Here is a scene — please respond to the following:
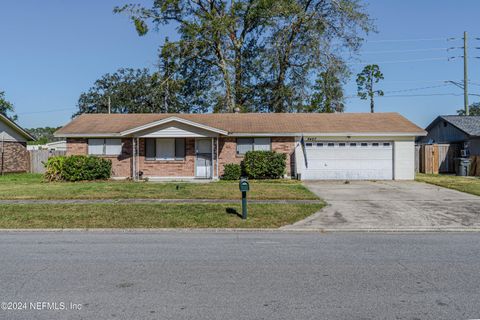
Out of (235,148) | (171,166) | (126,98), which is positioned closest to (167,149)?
(171,166)

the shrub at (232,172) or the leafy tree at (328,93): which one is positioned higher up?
the leafy tree at (328,93)

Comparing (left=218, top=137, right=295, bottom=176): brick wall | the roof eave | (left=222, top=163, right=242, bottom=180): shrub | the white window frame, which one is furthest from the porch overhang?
the roof eave

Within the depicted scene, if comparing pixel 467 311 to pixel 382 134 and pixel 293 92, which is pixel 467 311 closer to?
pixel 382 134

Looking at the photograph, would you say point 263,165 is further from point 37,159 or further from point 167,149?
point 37,159

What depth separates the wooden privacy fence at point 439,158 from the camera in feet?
95.0

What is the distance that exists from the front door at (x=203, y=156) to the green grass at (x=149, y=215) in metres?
10.8

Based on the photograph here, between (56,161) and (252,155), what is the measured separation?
986 cm

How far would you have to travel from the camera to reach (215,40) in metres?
36.5

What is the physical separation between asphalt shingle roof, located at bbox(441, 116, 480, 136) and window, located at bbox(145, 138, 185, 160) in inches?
732

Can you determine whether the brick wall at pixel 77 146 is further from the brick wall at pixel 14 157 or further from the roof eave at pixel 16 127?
the brick wall at pixel 14 157

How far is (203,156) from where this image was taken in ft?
78.3

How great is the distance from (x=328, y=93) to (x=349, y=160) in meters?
15.2

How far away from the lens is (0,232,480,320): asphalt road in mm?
4824

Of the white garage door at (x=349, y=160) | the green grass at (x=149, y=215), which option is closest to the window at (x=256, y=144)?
the white garage door at (x=349, y=160)
